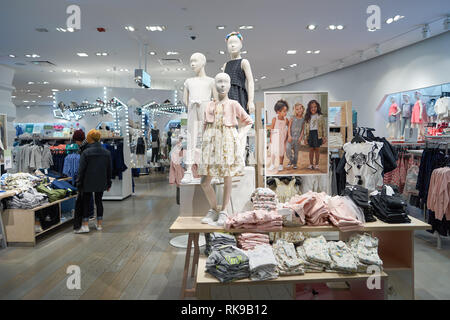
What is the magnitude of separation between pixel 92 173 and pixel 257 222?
132 inches

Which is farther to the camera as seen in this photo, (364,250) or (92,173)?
(92,173)

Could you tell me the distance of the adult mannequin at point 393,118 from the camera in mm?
7457

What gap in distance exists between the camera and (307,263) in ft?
6.83

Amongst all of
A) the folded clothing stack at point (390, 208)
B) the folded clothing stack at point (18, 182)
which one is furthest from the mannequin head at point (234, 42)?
the folded clothing stack at point (18, 182)

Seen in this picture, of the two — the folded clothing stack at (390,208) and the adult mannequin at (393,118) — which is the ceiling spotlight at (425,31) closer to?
the adult mannequin at (393,118)

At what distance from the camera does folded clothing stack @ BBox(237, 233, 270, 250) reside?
87.4 inches

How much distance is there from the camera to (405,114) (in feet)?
23.4

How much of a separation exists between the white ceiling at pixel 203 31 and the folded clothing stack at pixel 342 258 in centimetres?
412

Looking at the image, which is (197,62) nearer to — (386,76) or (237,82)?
(237,82)

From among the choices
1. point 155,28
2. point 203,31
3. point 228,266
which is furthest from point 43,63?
point 228,266

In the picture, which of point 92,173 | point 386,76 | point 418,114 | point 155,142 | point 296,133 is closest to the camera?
point 296,133

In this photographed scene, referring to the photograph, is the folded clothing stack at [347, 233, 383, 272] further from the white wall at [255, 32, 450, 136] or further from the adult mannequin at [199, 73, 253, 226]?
the white wall at [255, 32, 450, 136]

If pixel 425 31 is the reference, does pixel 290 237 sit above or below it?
below
